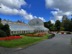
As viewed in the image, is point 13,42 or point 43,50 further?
point 13,42

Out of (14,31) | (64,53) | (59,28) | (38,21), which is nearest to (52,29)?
(59,28)

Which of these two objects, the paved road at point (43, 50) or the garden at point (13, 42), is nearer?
the paved road at point (43, 50)

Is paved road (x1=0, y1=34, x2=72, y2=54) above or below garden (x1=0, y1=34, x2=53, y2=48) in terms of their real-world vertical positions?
below

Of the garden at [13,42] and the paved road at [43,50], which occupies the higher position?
the garden at [13,42]

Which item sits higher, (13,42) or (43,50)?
(13,42)

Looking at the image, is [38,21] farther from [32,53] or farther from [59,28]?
[32,53]

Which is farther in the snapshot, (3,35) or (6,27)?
(6,27)

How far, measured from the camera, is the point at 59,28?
391 feet

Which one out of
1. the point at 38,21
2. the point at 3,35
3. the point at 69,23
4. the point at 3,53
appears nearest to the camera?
the point at 3,53

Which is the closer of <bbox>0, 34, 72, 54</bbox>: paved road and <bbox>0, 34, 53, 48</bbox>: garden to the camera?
<bbox>0, 34, 72, 54</bbox>: paved road

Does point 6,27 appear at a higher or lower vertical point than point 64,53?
higher

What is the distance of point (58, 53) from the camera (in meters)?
19.4

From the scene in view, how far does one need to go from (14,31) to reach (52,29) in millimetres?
59974

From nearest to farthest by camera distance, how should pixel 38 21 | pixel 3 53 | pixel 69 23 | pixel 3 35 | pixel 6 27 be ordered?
pixel 3 53
pixel 3 35
pixel 6 27
pixel 38 21
pixel 69 23
